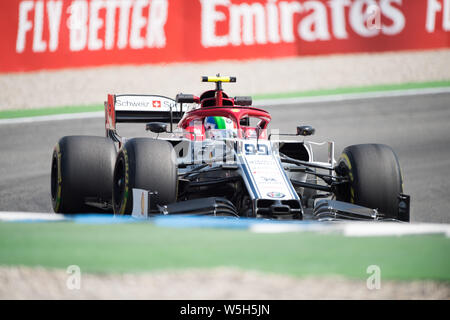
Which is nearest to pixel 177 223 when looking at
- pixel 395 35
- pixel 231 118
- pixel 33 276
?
pixel 33 276

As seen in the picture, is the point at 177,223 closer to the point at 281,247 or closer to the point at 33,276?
the point at 281,247

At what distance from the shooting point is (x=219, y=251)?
4.80m

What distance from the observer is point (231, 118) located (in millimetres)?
7875

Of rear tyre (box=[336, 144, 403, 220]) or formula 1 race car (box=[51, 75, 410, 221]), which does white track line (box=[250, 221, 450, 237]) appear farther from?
rear tyre (box=[336, 144, 403, 220])

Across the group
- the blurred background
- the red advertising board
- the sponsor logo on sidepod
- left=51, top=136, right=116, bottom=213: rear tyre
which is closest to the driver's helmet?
left=51, top=136, right=116, bottom=213: rear tyre

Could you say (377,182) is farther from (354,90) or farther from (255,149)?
(354,90)

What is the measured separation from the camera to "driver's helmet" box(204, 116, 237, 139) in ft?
25.3

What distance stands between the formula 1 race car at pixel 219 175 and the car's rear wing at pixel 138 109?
1137 mm

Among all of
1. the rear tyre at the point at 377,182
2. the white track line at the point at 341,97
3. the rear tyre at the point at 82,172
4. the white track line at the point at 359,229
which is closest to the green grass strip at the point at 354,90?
the white track line at the point at 341,97

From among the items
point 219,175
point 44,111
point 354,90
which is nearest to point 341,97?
point 354,90

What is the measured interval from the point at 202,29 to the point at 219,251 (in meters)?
10.4

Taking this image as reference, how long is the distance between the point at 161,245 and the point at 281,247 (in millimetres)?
766

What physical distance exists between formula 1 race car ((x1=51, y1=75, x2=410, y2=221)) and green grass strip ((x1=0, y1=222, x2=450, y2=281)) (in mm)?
1117

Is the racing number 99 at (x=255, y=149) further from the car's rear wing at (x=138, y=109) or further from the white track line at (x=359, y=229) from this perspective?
the car's rear wing at (x=138, y=109)
